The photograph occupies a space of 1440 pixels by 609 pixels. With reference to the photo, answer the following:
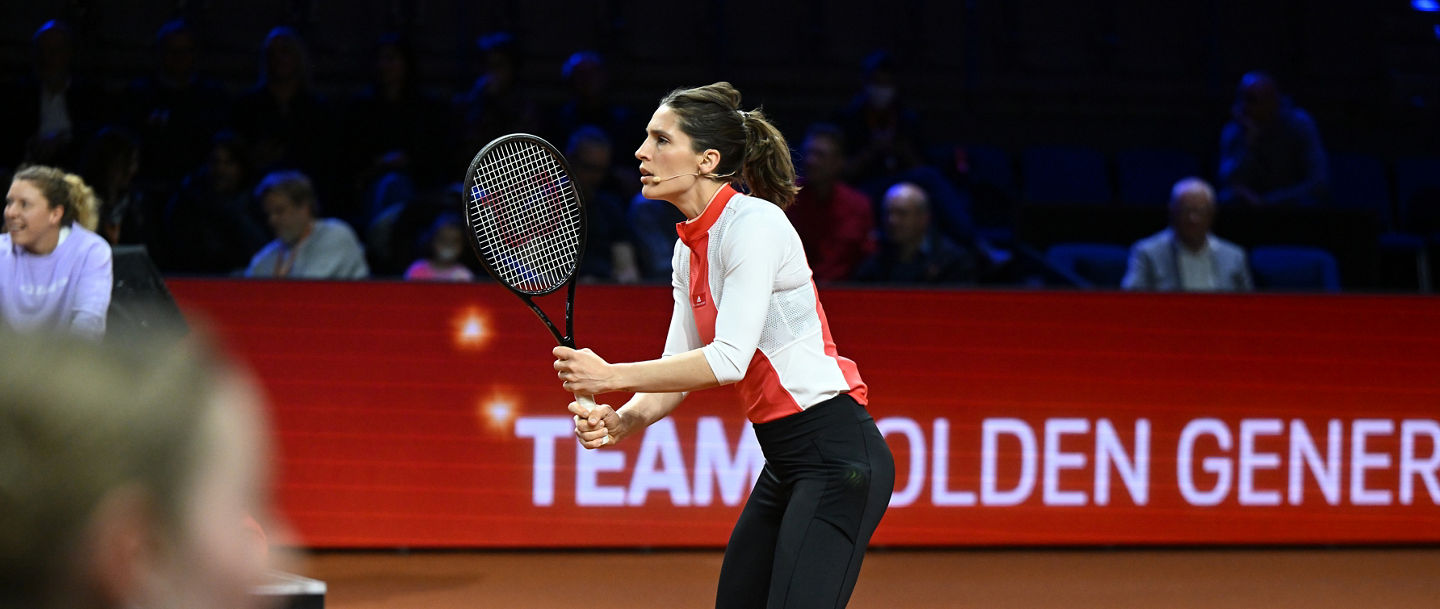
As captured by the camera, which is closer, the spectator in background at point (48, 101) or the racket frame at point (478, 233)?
the racket frame at point (478, 233)

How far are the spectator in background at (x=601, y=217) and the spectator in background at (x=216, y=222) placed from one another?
1.45m

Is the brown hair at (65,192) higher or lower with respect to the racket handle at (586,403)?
higher

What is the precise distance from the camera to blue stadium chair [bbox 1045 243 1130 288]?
278 inches

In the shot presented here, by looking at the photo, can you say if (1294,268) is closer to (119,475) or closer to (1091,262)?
(1091,262)

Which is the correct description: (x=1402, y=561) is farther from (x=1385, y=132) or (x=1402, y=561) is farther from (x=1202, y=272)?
(x=1385, y=132)

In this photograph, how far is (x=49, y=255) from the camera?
472 centimetres

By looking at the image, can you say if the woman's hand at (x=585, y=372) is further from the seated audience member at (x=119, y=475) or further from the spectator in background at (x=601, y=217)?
the spectator in background at (x=601, y=217)

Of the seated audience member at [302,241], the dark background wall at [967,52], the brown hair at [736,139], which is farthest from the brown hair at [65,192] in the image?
the dark background wall at [967,52]

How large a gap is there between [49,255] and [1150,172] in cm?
662

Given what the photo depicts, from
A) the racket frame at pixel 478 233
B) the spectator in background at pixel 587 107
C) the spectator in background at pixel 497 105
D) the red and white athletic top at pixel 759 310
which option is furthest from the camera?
the spectator in background at pixel 587 107

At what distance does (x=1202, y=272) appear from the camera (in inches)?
271

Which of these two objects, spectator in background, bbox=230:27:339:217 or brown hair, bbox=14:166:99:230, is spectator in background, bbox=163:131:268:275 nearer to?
spectator in background, bbox=230:27:339:217

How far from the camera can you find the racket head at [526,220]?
122 inches

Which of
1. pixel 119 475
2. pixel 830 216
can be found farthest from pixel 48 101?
pixel 119 475
